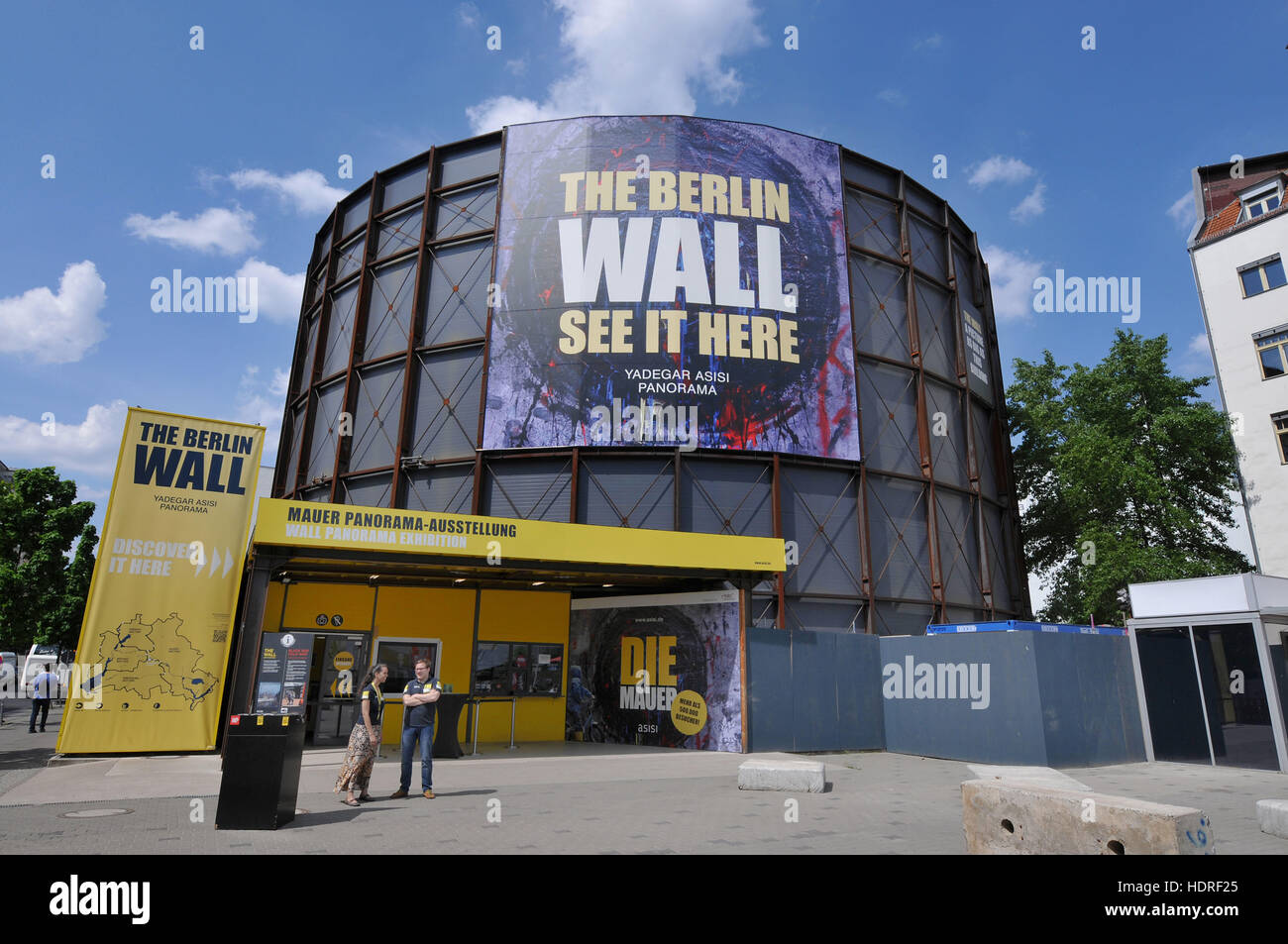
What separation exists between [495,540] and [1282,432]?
30225 mm

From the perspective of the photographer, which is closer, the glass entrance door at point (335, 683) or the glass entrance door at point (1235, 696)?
the glass entrance door at point (1235, 696)

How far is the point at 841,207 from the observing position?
26.2 metres

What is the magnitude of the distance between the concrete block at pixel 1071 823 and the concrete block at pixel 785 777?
400 cm

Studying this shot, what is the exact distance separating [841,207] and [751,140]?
3.84 m

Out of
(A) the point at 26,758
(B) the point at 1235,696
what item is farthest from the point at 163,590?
(B) the point at 1235,696

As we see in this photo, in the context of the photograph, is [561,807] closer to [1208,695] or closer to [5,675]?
[1208,695]

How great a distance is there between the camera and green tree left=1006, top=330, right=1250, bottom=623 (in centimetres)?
2806

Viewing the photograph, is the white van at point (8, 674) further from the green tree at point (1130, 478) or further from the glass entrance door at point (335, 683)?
the green tree at point (1130, 478)

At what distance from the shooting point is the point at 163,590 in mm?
15344

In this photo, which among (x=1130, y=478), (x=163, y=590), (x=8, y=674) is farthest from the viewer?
(x=8, y=674)

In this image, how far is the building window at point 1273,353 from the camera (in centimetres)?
2873

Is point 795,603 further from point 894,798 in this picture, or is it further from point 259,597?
point 259,597

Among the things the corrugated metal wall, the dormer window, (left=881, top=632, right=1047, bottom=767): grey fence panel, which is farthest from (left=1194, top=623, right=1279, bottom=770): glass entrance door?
the dormer window

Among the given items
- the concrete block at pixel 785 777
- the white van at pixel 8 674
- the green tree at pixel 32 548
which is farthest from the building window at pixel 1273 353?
the white van at pixel 8 674
